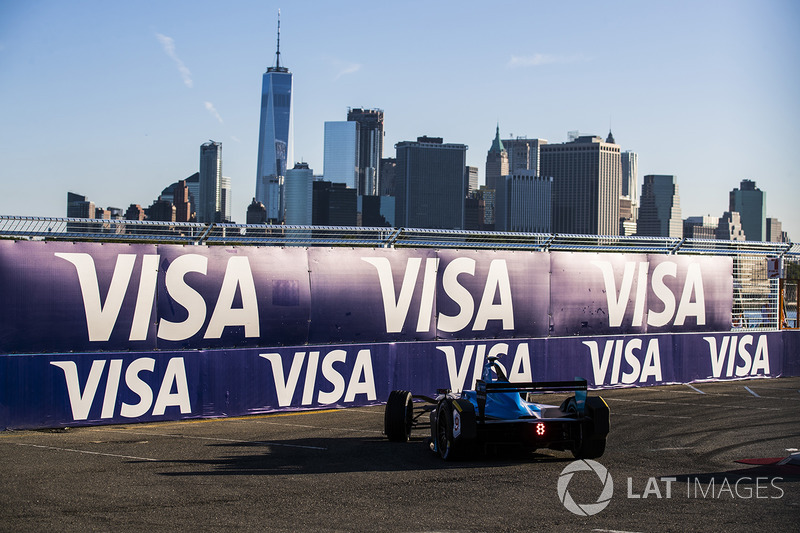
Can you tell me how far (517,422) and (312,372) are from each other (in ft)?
20.5

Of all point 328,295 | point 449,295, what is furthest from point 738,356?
point 328,295

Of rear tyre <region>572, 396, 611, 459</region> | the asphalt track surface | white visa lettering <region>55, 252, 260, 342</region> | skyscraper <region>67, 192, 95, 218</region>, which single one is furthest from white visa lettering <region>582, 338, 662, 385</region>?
skyscraper <region>67, 192, 95, 218</region>

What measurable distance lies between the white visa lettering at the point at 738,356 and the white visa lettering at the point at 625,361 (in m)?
1.73

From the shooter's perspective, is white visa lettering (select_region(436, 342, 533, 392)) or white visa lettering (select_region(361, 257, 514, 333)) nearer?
white visa lettering (select_region(361, 257, 514, 333))

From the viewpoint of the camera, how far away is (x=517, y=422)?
410 inches

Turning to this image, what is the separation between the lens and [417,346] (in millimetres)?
17062

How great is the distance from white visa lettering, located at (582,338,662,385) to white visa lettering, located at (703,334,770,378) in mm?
1728

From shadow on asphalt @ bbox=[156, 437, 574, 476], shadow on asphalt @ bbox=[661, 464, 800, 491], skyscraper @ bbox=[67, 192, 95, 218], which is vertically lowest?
shadow on asphalt @ bbox=[156, 437, 574, 476]

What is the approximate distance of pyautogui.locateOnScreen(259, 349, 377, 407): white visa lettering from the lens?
1559 centimetres

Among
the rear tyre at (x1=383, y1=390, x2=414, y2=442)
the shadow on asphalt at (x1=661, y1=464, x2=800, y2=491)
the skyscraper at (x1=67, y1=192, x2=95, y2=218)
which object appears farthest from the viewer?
the skyscraper at (x1=67, y1=192, x2=95, y2=218)

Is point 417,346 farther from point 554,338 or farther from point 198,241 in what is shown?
point 198,241

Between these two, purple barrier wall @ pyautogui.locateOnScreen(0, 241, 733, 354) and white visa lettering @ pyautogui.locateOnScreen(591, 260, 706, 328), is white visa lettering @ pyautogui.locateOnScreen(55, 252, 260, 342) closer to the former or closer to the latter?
purple barrier wall @ pyautogui.locateOnScreen(0, 241, 733, 354)

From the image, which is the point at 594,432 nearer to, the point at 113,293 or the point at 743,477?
the point at 743,477

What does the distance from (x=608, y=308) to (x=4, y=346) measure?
12.3 meters
